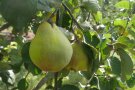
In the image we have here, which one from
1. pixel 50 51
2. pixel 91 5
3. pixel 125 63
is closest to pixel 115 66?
pixel 125 63

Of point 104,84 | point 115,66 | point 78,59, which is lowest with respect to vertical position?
point 104,84

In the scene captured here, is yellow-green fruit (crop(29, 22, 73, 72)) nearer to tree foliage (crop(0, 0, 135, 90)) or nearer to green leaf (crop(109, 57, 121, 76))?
tree foliage (crop(0, 0, 135, 90))

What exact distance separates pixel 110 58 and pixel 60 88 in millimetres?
191

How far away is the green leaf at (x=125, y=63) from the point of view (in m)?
1.02

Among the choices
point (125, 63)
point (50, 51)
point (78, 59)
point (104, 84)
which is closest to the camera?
point (50, 51)

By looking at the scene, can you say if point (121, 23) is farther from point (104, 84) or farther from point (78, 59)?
point (78, 59)

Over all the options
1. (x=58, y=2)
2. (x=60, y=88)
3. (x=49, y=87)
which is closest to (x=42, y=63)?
(x=58, y=2)

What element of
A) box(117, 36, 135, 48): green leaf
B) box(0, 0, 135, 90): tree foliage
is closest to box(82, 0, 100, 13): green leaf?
box(0, 0, 135, 90): tree foliage

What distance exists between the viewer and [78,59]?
0.85 metres

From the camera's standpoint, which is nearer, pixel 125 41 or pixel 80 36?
pixel 80 36

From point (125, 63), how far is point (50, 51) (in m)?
0.37

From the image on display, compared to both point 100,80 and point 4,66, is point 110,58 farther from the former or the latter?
point 4,66

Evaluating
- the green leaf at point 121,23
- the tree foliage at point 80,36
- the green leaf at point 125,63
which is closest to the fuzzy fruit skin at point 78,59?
the tree foliage at point 80,36

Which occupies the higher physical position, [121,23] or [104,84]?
[121,23]
